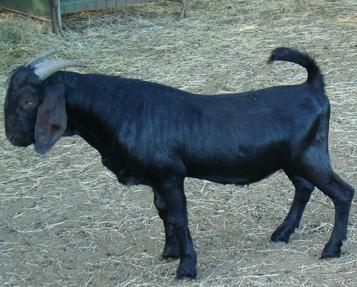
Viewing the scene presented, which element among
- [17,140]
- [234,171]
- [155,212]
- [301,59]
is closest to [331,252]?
[234,171]

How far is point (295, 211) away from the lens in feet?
15.5

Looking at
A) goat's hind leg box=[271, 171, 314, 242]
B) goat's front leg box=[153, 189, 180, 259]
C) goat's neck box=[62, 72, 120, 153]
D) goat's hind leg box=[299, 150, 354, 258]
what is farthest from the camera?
goat's hind leg box=[271, 171, 314, 242]

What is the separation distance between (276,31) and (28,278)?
6530mm

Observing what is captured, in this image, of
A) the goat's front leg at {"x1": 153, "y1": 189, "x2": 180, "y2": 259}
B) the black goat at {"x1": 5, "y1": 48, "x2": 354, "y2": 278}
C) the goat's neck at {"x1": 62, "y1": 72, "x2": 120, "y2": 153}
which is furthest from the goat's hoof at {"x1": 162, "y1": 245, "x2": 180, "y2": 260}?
the goat's neck at {"x1": 62, "y1": 72, "x2": 120, "y2": 153}

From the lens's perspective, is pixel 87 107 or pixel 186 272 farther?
pixel 186 272

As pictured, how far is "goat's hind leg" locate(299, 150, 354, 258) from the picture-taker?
4.23 metres

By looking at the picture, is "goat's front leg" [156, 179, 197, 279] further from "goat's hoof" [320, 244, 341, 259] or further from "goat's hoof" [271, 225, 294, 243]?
"goat's hoof" [320, 244, 341, 259]

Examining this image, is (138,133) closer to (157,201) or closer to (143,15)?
(157,201)

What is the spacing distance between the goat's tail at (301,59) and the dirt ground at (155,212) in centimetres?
105

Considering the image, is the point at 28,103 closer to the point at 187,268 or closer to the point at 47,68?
the point at 47,68

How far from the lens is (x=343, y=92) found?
294 inches

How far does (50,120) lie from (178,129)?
0.71 m

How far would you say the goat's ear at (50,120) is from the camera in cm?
386

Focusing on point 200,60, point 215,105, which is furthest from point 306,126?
point 200,60
